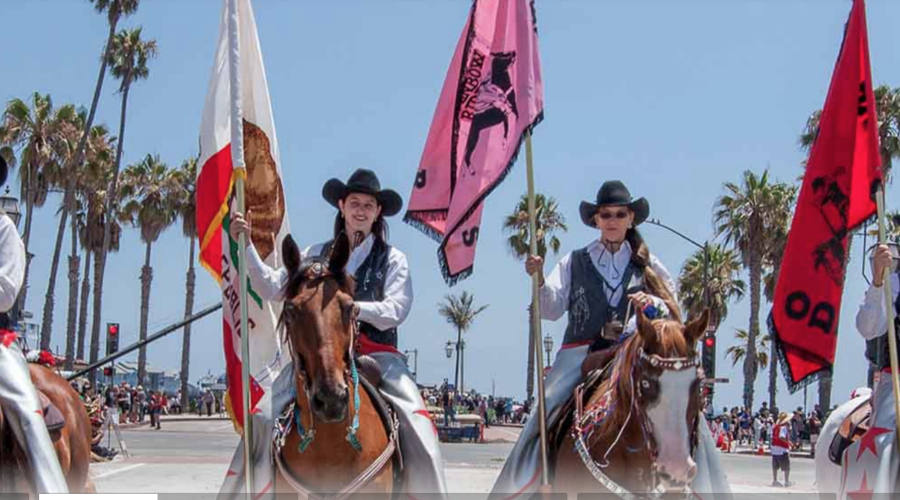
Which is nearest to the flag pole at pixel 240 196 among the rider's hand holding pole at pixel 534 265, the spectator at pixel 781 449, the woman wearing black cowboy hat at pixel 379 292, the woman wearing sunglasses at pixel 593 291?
the woman wearing black cowboy hat at pixel 379 292

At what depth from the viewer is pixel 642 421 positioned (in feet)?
20.5

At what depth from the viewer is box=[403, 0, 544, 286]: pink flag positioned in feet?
26.0

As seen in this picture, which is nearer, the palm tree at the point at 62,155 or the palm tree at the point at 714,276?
the palm tree at the point at 62,155

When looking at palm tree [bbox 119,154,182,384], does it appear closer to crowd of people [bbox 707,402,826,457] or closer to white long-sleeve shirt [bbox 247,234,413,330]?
crowd of people [bbox 707,402,826,457]

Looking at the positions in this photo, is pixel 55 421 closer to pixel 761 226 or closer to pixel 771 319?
pixel 771 319

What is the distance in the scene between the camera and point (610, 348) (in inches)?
296

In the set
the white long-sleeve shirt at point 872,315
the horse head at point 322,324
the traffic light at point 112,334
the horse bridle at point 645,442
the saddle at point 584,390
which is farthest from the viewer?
the traffic light at point 112,334

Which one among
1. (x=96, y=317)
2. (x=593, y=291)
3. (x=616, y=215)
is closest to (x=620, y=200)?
(x=616, y=215)

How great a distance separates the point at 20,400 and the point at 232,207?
218 cm

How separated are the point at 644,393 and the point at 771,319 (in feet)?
7.86

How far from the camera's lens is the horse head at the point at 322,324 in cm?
588

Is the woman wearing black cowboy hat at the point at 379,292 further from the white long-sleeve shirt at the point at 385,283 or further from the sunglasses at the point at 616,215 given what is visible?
the sunglasses at the point at 616,215

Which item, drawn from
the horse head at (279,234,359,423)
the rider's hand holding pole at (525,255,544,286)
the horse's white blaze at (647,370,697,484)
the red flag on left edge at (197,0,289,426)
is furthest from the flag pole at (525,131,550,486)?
the red flag on left edge at (197,0,289,426)

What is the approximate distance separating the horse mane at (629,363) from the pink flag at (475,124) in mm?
1553
